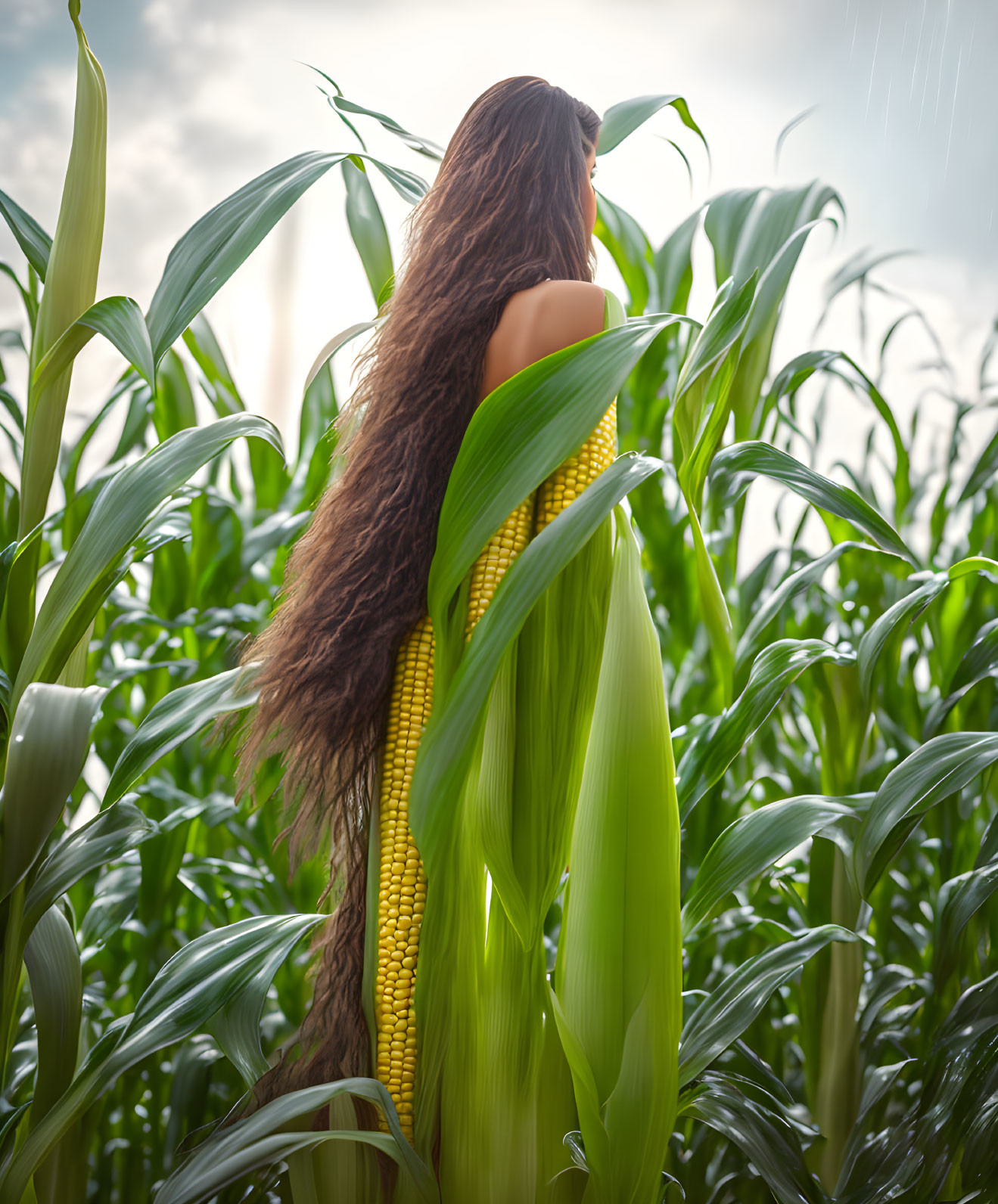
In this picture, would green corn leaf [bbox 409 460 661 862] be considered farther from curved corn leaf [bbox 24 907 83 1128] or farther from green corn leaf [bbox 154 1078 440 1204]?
curved corn leaf [bbox 24 907 83 1128]

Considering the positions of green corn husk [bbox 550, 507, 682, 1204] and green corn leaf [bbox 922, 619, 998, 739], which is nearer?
green corn husk [bbox 550, 507, 682, 1204]

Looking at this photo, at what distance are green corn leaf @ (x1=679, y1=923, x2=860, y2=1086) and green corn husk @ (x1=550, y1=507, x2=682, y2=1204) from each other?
82mm

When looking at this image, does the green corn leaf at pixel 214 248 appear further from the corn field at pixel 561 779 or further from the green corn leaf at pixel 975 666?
the green corn leaf at pixel 975 666

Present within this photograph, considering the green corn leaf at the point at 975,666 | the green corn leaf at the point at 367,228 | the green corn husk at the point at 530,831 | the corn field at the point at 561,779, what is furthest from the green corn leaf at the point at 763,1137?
the green corn leaf at the point at 367,228

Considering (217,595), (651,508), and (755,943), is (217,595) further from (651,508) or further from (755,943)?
(755,943)

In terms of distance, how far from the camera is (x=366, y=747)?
51 centimetres

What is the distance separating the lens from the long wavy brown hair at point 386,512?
1.65 feet

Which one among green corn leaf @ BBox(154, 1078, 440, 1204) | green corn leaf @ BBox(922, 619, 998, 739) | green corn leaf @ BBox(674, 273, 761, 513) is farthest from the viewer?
green corn leaf @ BBox(922, 619, 998, 739)

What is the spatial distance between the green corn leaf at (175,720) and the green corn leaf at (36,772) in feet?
0.21

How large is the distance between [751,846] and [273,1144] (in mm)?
317

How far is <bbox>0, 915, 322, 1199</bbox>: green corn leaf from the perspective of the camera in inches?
19.0

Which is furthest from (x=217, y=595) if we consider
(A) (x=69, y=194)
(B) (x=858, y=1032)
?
(B) (x=858, y=1032)

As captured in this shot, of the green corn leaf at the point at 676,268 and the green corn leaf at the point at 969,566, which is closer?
the green corn leaf at the point at 969,566

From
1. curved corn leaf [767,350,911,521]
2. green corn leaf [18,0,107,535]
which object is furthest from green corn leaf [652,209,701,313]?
green corn leaf [18,0,107,535]
